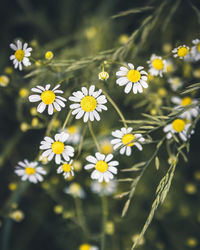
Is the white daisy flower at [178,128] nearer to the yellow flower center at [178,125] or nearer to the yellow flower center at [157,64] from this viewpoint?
the yellow flower center at [178,125]

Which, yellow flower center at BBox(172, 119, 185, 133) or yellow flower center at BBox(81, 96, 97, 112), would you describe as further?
yellow flower center at BBox(172, 119, 185, 133)

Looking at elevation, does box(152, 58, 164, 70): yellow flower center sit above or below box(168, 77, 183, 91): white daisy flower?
below

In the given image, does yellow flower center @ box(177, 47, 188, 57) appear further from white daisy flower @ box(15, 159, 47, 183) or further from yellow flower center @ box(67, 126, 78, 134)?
yellow flower center @ box(67, 126, 78, 134)

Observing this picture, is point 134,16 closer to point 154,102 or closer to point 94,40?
point 94,40

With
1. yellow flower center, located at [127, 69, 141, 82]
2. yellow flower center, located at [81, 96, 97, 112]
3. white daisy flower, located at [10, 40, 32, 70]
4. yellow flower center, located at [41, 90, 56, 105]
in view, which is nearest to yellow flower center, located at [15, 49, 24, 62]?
white daisy flower, located at [10, 40, 32, 70]

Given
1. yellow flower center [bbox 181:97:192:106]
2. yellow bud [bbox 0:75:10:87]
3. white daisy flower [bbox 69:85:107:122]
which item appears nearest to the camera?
white daisy flower [bbox 69:85:107:122]

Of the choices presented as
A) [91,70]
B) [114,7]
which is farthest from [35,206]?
[114,7]

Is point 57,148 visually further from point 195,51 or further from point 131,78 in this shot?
point 195,51

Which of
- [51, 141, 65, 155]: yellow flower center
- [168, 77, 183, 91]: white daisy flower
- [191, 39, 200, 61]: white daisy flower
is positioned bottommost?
[51, 141, 65, 155]: yellow flower center
